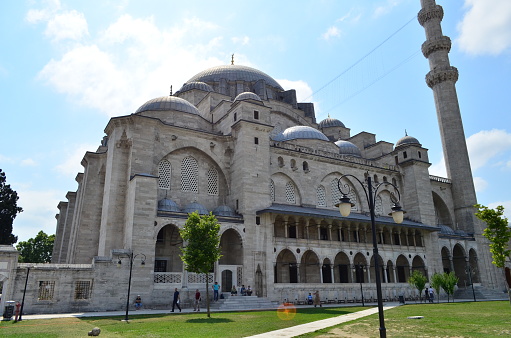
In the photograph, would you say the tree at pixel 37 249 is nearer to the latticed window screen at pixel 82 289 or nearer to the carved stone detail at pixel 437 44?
the latticed window screen at pixel 82 289

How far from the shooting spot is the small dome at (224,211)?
82.3 ft

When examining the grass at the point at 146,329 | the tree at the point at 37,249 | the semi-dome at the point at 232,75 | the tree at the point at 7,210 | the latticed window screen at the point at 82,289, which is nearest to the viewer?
the grass at the point at 146,329

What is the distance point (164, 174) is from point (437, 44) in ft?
106

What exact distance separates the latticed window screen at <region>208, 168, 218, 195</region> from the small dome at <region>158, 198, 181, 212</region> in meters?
3.87

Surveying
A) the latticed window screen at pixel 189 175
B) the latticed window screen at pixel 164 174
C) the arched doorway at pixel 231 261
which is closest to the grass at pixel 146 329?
the arched doorway at pixel 231 261

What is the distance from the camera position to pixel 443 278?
25.5 meters

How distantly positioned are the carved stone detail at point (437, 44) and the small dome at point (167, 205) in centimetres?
3309

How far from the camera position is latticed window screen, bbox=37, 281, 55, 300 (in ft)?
60.3

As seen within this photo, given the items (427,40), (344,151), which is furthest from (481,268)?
(427,40)

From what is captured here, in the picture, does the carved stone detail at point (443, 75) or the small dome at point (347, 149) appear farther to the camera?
the carved stone detail at point (443, 75)

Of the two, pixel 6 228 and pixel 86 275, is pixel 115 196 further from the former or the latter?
pixel 6 228

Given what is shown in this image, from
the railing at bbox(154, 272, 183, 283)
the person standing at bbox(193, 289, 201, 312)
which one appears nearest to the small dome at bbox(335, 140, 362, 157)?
the railing at bbox(154, 272, 183, 283)

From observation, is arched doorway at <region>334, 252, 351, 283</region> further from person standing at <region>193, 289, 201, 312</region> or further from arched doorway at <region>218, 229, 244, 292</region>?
person standing at <region>193, 289, 201, 312</region>

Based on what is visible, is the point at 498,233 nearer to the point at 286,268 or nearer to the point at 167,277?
the point at 286,268
